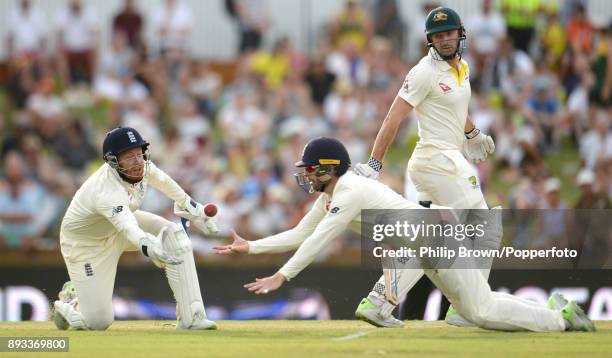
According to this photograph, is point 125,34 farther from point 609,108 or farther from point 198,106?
point 609,108

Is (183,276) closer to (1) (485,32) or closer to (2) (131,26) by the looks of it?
(2) (131,26)

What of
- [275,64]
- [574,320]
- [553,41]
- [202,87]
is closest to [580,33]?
[553,41]

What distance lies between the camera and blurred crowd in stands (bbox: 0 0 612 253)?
66.5ft

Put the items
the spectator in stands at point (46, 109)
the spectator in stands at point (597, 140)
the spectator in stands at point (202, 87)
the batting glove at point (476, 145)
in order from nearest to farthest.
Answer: the batting glove at point (476, 145)
the spectator in stands at point (597, 140)
the spectator in stands at point (46, 109)
the spectator in stands at point (202, 87)

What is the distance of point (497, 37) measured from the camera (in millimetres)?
22656

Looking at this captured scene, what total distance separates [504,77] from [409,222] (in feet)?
36.8

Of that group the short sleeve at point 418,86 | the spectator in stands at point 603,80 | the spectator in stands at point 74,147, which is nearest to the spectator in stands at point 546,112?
the spectator in stands at point 603,80

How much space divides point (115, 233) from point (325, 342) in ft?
9.37

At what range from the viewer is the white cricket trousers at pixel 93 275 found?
1248cm

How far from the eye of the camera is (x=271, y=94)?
22062mm

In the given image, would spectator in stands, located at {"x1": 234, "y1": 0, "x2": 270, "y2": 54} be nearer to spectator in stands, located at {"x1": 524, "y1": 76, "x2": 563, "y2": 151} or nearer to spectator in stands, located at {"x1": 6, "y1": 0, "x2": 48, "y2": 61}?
spectator in stands, located at {"x1": 6, "y1": 0, "x2": 48, "y2": 61}

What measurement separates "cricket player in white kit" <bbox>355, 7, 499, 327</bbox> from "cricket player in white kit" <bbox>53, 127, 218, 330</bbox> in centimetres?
161

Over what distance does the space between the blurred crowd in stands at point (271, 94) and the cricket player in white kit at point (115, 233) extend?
6.48m

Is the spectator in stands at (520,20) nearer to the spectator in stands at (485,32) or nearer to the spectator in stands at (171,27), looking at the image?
the spectator in stands at (485,32)
